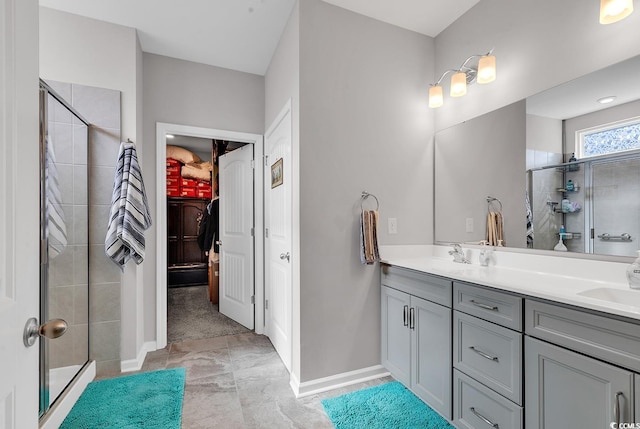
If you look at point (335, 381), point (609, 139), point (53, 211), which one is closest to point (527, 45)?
point (609, 139)

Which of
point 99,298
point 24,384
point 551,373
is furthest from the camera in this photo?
point 99,298

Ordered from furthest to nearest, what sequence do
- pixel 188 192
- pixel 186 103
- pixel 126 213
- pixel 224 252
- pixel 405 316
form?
pixel 188 192 < pixel 224 252 < pixel 186 103 < pixel 126 213 < pixel 405 316

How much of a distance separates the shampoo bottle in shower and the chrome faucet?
915 millimetres

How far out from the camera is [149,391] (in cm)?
213

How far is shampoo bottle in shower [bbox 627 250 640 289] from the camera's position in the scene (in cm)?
132

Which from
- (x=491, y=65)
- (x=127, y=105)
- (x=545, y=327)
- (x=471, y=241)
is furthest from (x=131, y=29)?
(x=545, y=327)

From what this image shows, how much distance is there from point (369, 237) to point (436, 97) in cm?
122

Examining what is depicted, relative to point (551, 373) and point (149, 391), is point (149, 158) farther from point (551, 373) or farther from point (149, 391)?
point (551, 373)

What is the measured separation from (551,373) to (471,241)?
1110 mm

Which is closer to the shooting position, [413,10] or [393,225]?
[413,10]

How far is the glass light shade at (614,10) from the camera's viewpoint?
1367 mm

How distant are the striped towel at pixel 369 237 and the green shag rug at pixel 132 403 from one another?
1.54m

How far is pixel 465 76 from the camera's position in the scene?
7.14 ft

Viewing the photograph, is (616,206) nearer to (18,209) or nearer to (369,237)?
(369,237)
